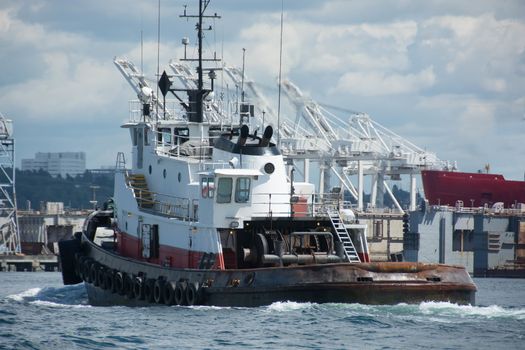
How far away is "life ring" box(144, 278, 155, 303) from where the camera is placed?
40594mm

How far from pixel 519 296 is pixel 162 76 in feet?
73.7

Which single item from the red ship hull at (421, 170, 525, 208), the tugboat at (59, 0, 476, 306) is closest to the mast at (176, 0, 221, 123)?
the tugboat at (59, 0, 476, 306)

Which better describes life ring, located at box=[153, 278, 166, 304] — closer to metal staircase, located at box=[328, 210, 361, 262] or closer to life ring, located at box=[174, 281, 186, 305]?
life ring, located at box=[174, 281, 186, 305]

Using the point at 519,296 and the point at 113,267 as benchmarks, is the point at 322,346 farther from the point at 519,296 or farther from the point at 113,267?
the point at 519,296

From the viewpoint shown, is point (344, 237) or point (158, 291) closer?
point (344, 237)

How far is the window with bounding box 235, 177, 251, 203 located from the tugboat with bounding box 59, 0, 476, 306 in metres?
0.03

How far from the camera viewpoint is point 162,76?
44.6 metres

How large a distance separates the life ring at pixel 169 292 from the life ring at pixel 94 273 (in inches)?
224

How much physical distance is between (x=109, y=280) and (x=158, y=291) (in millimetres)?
3900

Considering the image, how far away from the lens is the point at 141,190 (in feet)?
143

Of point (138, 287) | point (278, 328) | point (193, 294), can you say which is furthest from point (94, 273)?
point (278, 328)

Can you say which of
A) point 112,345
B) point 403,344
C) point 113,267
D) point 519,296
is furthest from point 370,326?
point 519,296

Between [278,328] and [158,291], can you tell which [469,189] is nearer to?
[158,291]

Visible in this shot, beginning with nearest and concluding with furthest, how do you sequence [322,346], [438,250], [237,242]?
[322,346]
[237,242]
[438,250]
